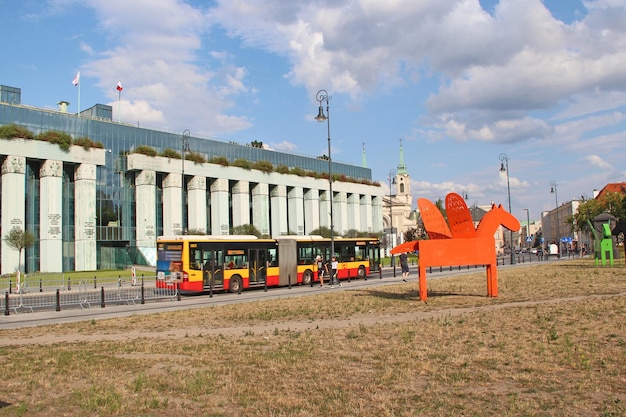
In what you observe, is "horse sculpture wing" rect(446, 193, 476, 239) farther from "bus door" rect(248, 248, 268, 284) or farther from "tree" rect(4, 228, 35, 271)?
"tree" rect(4, 228, 35, 271)

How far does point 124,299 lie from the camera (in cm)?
2586

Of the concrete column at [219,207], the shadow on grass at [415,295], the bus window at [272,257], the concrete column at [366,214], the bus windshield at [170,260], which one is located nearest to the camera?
the shadow on grass at [415,295]

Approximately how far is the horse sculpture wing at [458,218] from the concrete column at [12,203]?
42.7m

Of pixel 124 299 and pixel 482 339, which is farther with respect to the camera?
pixel 124 299

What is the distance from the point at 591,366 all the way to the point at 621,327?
12.9 ft

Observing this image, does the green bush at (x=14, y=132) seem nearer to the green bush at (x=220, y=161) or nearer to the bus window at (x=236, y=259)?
the green bush at (x=220, y=161)

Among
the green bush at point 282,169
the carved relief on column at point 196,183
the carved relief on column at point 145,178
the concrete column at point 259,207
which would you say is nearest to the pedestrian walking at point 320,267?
the carved relief on column at point 145,178

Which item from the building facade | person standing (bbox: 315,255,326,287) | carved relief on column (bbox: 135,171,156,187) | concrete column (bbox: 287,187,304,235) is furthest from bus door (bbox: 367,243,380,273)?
concrete column (bbox: 287,187,304,235)

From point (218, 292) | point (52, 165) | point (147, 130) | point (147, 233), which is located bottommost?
point (218, 292)

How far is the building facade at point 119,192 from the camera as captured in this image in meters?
52.1

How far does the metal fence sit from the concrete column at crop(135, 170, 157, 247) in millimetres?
24446

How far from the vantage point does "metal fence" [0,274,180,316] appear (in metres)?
22.6

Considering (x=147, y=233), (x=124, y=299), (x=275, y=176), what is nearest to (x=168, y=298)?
(x=124, y=299)

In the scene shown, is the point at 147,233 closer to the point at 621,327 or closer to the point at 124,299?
the point at 124,299
